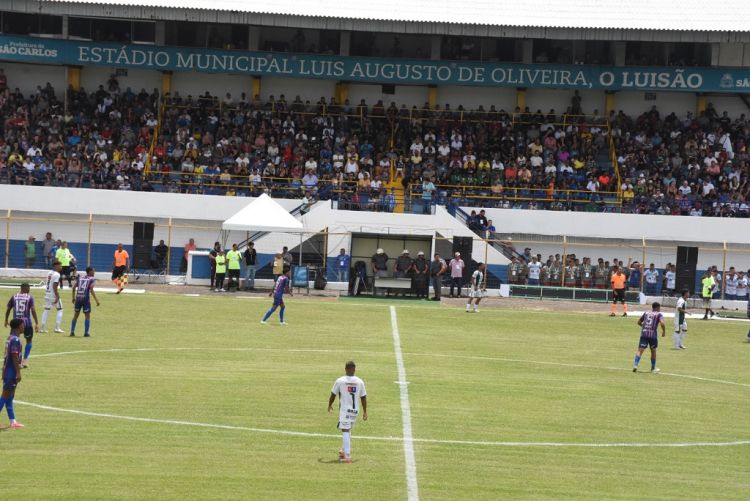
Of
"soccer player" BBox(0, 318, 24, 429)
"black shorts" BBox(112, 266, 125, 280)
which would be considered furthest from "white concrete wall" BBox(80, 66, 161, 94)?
"soccer player" BBox(0, 318, 24, 429)

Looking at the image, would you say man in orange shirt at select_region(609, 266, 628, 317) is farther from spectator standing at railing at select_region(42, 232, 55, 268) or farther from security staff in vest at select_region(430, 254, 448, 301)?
spectator standing at railing at select_region(42, 232, 55, 268)

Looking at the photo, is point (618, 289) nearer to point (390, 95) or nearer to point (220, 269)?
point (220, 269)

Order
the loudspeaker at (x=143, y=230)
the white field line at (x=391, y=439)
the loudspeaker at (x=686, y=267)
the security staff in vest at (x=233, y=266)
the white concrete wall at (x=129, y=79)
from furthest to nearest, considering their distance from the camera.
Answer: the white concrete wall at (x=129, y=79) → the loudspeaker at (x=143, y=230) → the loudspeaker at (x=686, y=267) → the security staff in vest at (x=233, y=266) → the white field line at (x=391, y=439)

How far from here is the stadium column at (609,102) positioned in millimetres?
62656

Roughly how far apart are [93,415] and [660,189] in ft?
134

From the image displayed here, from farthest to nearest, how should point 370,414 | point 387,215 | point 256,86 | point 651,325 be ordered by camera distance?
point 256,86 → point 387,215 → point 651,325 → point 370,414

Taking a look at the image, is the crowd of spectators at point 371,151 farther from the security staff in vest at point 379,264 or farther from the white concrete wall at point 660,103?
the security staff in vest at point 379,264

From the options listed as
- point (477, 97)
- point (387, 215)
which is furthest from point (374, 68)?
point (387, 215)

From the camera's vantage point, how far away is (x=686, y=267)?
53.9 metres

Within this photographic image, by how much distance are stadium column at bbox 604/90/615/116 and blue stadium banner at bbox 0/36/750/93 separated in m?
1.98

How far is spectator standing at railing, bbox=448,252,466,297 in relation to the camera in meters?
49.7

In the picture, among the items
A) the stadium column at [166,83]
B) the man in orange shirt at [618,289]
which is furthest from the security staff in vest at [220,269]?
the stadium column at [166,83]

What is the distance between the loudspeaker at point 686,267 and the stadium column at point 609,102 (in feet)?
35.9

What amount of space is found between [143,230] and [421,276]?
12822 mm
